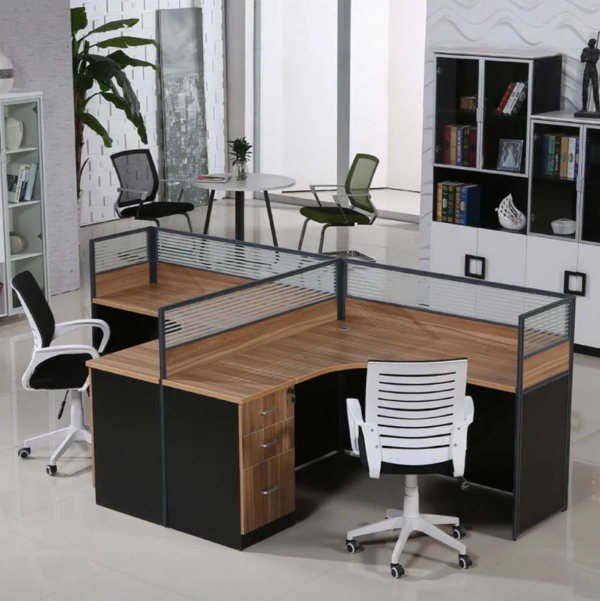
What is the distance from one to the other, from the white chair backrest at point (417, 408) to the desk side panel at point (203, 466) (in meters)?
0.64

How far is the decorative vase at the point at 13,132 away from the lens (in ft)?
27.8

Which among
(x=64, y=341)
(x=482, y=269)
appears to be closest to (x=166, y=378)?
(x=64, y=341)

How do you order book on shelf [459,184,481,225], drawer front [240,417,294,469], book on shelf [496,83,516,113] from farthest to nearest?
book on shelf [459,184,481,225]
book on shelf [496,83,516,113]
drawer front [240,417,294,469]

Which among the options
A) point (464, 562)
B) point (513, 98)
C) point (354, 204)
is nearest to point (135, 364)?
point (464, 562)

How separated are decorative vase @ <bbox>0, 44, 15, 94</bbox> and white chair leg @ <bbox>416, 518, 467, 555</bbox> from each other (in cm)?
474

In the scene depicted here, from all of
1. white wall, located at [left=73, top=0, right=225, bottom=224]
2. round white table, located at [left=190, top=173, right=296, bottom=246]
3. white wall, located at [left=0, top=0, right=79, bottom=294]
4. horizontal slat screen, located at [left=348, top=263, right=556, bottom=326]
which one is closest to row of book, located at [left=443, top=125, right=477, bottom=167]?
round white table, located at [left=190, top=173, right=296, bottom=246]

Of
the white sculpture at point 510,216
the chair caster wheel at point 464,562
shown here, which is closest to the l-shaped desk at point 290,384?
the chair caster wheel at point 464,562

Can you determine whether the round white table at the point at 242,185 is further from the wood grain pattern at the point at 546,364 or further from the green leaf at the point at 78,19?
the wood grain pattern at the point at 546,364

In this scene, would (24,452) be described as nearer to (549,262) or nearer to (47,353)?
(47,353)

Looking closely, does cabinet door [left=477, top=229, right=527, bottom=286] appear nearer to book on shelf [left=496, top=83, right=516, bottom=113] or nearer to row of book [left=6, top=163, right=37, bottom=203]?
book on shelf [left=496, top=83, right=516, bottom=113]

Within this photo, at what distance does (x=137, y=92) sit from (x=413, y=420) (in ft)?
25.9

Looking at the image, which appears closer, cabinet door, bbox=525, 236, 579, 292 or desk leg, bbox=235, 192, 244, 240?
cabinet door, bbox=525, 236, 579, 292

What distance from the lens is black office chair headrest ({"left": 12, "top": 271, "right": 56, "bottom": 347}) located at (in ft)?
20.2

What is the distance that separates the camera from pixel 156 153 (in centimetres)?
1248
